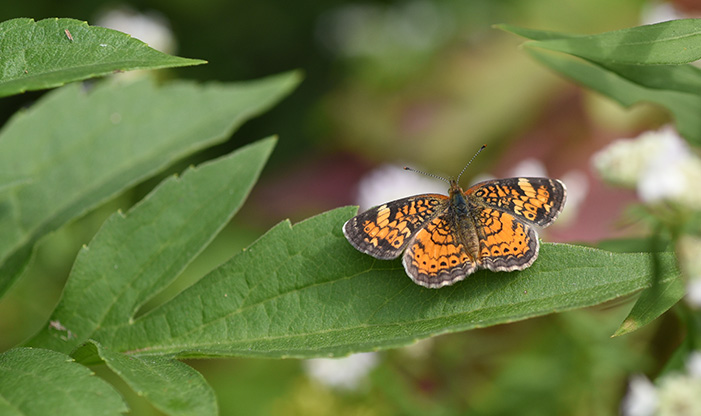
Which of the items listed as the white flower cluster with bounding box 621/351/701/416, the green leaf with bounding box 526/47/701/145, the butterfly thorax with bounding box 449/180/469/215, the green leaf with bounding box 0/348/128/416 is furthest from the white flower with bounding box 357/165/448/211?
the green leaf with bounding box 0/348/128/416

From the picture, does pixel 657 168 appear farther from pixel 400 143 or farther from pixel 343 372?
pixel 400 143

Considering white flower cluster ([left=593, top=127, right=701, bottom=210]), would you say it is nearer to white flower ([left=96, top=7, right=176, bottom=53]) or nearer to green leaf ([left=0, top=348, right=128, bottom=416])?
green leaf ([left=0, top=348, right=128, bottom=416])

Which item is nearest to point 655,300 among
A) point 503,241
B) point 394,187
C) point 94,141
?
point 503,241

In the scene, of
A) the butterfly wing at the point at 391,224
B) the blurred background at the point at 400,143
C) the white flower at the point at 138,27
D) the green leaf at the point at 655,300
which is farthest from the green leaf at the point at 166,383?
the white flower at the point at 138,27

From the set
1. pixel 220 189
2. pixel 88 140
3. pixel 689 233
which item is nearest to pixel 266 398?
pixel 88 140

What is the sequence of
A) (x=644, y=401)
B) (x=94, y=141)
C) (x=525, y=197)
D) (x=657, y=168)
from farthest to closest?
(x=94, y=141)
(x=525, y=197)
(x=657, y=168)
(x=644, y=401)

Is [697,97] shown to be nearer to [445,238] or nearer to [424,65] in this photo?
[445,238]

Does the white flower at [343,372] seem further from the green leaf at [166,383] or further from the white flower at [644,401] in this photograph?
the green leaf at [166,383]
